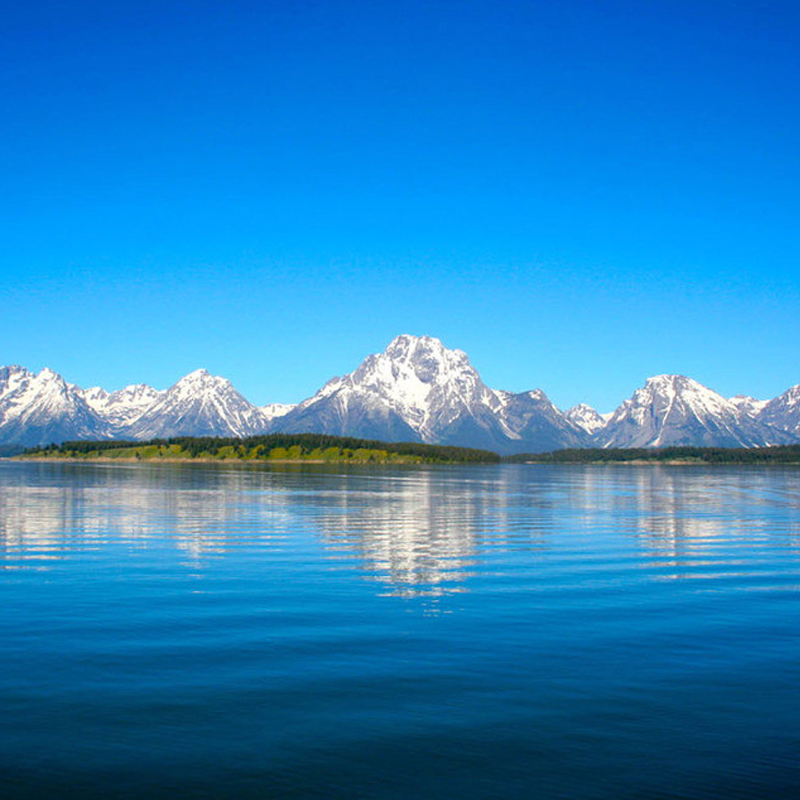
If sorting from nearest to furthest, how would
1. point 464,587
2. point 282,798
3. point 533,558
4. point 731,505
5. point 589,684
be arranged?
point 282,798
point 589,684
point 464,587
point 533,558
point 731,505

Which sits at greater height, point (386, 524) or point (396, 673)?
point (396, 673)

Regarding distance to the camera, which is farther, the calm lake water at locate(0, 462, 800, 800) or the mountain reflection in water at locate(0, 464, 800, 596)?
the mountain reflection in water at locate(0, 464, 800, 596)

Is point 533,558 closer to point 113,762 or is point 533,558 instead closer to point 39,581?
point 39,581

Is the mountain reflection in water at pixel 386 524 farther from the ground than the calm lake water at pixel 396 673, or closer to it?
closer to it

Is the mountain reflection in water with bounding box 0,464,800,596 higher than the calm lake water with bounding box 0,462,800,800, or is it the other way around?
the calm lake water with bounding box 0,462,800,800

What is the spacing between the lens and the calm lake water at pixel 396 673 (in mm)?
16000

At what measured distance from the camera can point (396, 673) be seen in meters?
22.5

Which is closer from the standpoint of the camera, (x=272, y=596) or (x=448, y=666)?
(x=448, y=666)

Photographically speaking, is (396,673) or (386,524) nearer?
(396,673)

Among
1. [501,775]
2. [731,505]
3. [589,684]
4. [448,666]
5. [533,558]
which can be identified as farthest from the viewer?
[731,505]

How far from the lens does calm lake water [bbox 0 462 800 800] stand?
16.0m

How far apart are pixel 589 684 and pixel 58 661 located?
15.6m

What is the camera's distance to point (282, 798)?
583 inches

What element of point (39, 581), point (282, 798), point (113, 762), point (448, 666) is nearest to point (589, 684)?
point (448, 666)
